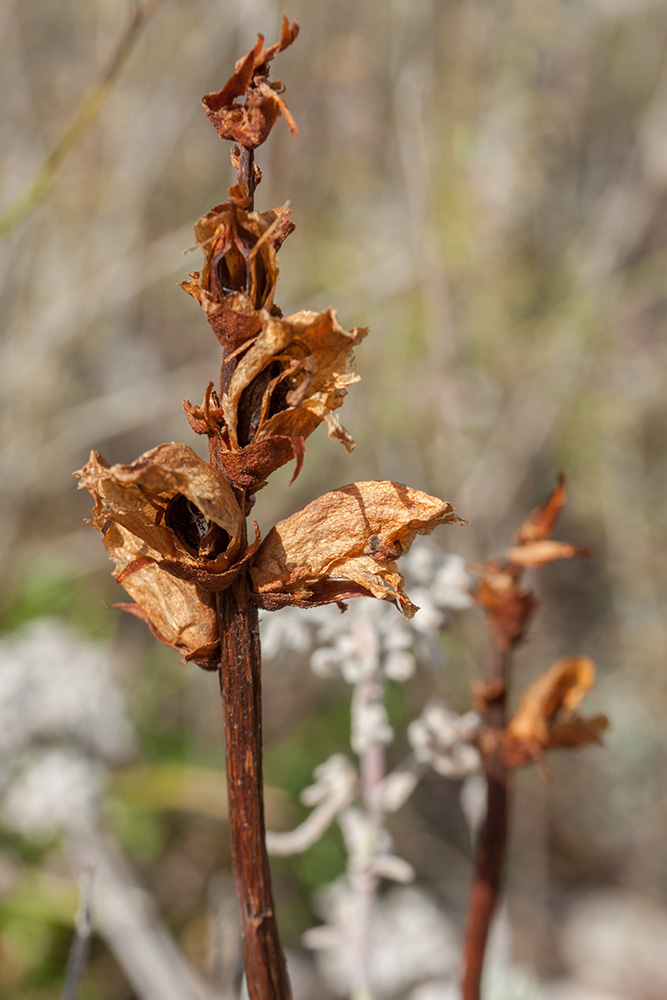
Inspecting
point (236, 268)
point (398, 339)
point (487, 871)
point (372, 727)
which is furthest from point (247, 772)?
point (398, 339)

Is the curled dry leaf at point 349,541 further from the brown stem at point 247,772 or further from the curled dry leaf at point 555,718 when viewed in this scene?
the curled dry leaf at point 555,718

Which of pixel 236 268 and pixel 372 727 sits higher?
pixel 236 268

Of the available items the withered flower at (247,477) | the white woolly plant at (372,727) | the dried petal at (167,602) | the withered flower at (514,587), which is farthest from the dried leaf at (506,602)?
the dried petal at (167,602)

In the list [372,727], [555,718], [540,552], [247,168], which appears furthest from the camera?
[372,727]

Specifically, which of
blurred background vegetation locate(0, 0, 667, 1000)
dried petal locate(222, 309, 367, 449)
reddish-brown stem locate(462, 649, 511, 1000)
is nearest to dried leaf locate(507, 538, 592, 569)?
reddish-brown stem locate(462, 649, 511, 1000)

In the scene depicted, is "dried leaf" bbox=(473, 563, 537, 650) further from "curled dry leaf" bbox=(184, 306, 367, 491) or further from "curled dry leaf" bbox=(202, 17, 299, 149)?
"curled dry leaf" bbox=(202, 17, 299, 149)

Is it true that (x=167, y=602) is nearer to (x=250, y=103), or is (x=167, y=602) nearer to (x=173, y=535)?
(x=173, y=535)

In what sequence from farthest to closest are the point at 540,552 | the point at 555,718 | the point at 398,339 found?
1. the point at 398,339
2. the point at 555,718
3. the point at 540,552
